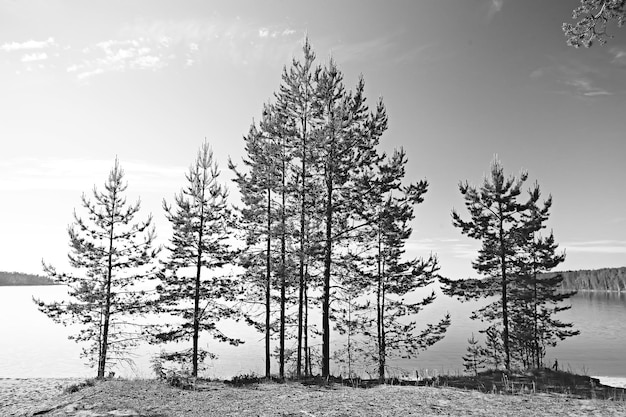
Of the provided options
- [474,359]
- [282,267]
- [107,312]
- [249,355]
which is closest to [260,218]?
[282,267]

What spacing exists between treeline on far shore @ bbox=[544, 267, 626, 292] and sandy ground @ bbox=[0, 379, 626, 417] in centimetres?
17532

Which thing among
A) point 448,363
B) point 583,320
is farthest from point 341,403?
point 583,320

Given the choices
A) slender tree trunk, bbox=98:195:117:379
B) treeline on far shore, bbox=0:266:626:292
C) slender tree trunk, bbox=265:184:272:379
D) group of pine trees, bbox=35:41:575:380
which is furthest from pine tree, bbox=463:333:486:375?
treeline on far shore, bbox=0:266:626:292

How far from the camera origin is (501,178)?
2266cm

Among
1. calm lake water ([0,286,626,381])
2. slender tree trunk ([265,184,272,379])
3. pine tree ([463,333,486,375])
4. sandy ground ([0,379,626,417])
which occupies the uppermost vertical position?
slender tree trunk ([265,184,272,379])

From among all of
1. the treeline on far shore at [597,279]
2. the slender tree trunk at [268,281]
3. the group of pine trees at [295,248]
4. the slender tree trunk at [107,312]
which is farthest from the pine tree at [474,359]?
the treeline on far shore at [597,279]

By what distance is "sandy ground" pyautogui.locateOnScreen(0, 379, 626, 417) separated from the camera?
9.19 m

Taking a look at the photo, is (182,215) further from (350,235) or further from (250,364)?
(250,364)

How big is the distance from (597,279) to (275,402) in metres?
205

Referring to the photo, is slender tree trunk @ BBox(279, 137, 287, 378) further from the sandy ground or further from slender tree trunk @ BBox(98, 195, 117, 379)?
slender tree trunk @ BBox(98, 195, 117, 379)

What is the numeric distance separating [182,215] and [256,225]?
5.07 metres

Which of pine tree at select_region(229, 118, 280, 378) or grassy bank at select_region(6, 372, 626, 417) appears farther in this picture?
pine tree at select_region(229, 118, 280, 378)

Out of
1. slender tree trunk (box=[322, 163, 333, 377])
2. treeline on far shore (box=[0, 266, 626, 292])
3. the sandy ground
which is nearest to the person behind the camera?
the sandy ground

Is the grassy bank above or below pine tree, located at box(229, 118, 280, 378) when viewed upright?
below
